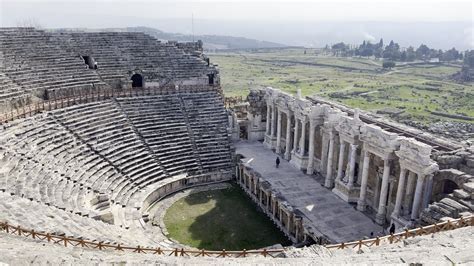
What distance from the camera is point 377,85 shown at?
103 meters

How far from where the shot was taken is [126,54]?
4441 centimetres

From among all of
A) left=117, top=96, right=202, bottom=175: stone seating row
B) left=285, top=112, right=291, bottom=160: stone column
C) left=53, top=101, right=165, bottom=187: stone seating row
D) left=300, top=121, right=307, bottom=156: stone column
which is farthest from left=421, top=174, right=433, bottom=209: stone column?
left=53, top=101, right=165, bottom=187: stone seating row

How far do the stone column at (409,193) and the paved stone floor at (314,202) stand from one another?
203 centimetres

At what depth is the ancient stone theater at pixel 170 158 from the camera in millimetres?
18844

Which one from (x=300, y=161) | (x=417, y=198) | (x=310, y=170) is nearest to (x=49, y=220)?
(x=417, y=198)

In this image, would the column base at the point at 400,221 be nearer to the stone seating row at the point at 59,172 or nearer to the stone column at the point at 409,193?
the stone column at the point at 409,193

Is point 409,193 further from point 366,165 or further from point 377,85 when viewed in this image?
point 377,85

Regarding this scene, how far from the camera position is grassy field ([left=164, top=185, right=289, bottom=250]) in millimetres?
27141

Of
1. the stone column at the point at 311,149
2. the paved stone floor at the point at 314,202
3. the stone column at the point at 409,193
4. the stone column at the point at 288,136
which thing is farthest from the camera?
the stone column at the point at 288,136

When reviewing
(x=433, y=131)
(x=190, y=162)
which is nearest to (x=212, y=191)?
(x=190, y=162)

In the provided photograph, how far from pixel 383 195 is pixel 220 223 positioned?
36.6 feet

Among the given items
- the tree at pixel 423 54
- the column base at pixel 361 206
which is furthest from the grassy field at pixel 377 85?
the column base at pixel 361 206

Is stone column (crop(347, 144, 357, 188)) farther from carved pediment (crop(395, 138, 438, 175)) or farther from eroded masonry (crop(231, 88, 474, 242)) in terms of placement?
carved pediment (crop(395, 138, 438, 175))

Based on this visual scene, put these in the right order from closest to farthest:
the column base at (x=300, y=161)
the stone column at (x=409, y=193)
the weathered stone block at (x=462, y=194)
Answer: the weathered stone block at (x=462, y=194) → the stone column at (x=409, y=193) → the column base at (x=300, y=161)
